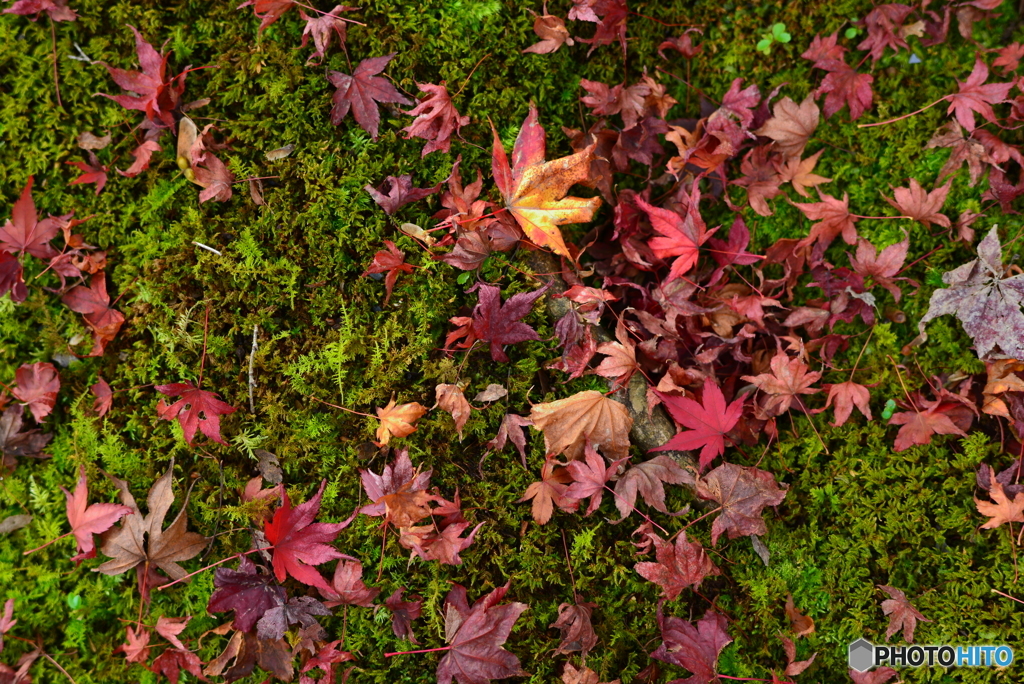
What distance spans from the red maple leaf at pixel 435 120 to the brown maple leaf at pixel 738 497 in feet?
5.36

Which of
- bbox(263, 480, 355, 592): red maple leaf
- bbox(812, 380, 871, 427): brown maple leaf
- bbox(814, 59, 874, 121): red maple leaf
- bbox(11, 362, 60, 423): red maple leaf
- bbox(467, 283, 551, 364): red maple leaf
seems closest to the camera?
bbox(263, 480, 355, 592): red maple leaf

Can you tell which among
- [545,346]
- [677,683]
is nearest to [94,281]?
[545,346]

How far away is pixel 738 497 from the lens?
222 centimetres

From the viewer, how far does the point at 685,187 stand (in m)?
2.40

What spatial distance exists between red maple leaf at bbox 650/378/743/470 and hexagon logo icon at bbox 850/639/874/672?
973mm

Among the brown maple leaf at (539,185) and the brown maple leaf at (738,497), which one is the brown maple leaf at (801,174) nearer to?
the brown maple leaf at (539,185)

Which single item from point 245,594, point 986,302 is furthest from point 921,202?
point 245,594

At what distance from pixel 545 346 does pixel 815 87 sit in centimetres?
167

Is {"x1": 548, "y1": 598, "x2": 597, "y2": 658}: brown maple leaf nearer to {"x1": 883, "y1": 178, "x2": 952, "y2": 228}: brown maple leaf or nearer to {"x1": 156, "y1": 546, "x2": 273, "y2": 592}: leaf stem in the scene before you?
{"x1": 156, "y1": 546, "x2": 273, "y2": 592}: leaf stem

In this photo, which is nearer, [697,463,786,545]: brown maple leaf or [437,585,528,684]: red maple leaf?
[437,585,528,684]: red maple leaf

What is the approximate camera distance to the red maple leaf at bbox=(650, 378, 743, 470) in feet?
6.88

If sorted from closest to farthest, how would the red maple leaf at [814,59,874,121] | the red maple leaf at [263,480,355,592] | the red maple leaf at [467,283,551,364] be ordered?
the red maple leaf at [263,480,355,592] → the red maple leaf at [467,283,551,364] → the red maple leaf at [814,59,874,121]

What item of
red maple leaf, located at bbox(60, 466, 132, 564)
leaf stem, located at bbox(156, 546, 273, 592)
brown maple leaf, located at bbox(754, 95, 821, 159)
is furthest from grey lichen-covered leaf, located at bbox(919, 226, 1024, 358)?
red maple leaf, located at bbox(60, 466, 132, 564)

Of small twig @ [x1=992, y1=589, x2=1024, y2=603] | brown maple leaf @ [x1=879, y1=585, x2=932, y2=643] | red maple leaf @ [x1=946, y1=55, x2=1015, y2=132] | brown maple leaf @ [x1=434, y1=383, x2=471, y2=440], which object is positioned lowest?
brown maple leaf @ [x1=879, y1=585, x2=932, y2=643]
